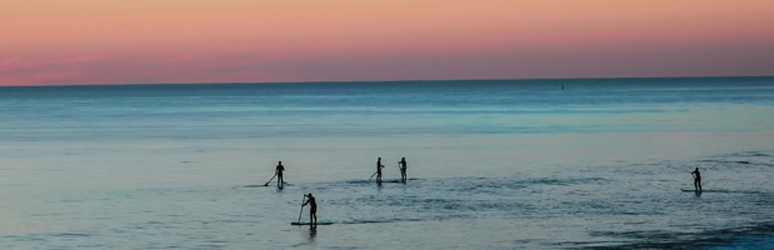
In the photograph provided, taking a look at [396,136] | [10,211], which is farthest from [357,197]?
[396,136]

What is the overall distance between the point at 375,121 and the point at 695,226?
8033 cm

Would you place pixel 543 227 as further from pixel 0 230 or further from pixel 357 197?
pixel 0 230

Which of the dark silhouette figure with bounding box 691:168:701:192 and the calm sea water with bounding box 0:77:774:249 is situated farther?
the dark silhouette figure with bounding box 691:168:701:192

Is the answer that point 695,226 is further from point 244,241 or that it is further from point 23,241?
point 23,241

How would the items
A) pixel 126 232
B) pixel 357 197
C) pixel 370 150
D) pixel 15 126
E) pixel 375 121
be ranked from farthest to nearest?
pixel 375 121
pixel 15 126
pixel 370 150
pixel 357 197
pixel 126 232

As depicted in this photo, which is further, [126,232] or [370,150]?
[370,150]

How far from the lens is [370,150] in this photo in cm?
6644

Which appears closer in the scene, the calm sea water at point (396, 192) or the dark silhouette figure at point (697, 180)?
the calm sea water at point (396, 192)

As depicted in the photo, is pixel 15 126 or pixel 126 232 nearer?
pixel 126 232

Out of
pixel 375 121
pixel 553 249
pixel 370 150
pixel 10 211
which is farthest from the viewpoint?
pixel 375 121

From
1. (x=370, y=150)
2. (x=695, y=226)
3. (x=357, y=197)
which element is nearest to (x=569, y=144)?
(x=370, y=150)

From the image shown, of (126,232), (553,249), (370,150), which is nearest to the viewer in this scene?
(553,249)

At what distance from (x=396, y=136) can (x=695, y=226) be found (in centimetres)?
5048

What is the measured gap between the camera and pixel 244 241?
3027 centimetres
